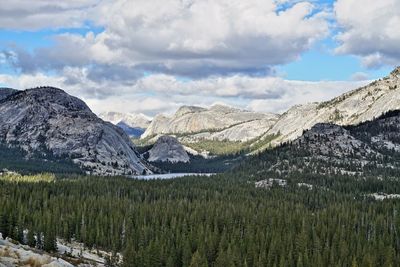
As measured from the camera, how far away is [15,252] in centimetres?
10606

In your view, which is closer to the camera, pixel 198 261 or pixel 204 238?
pixel 198 261

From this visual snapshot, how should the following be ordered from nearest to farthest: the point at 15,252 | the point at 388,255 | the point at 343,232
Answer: the point at 15,252
the point at 388,255
the point at 343,232

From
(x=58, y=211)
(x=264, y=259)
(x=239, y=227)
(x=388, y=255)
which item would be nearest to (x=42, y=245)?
(x=58, y=211)

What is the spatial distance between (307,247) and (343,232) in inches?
810

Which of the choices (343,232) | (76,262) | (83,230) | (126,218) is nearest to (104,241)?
(83,230)

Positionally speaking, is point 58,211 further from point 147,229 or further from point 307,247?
point 307,247

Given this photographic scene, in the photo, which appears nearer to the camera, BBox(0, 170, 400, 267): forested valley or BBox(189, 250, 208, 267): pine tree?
BBox(189, 250, 208, 267): pine tree

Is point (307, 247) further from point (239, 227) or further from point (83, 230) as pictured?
point (83, 230)

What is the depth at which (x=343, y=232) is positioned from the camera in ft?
595

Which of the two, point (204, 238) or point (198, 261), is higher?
point (204, 238)

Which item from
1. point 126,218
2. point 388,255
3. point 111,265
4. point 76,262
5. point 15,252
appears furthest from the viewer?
point 126,218

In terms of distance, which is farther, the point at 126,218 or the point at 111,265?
the point at 126,218

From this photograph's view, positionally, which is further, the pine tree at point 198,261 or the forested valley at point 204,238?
the forested valley at point 204,238

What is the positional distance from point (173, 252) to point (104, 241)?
29.9 metres
